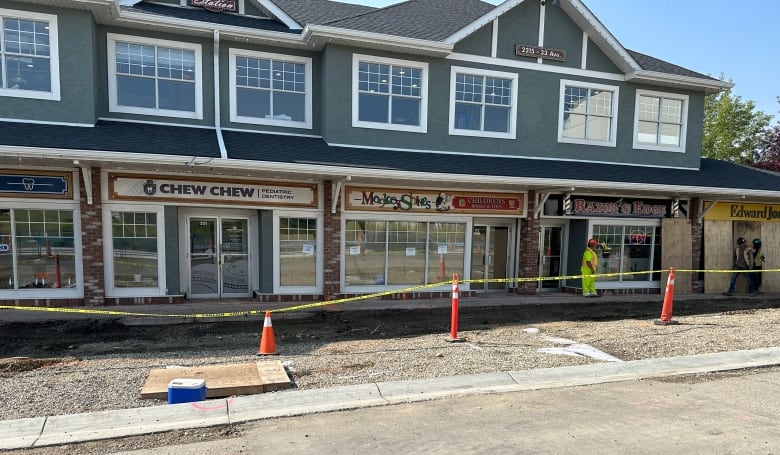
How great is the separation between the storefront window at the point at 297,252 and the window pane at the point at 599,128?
Answer: 9213 mm

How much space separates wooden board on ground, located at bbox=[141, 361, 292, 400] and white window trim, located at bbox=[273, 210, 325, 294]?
5240 millimetres

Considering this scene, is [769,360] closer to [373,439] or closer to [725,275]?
[373,439]

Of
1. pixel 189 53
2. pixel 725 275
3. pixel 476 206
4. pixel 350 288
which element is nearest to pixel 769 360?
pixel 476 206

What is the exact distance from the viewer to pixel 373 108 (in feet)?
41.0

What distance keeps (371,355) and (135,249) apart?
6.80 meters

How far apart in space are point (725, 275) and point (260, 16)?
1648 centimetres

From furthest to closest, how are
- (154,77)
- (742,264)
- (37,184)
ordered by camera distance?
(742,264), (154,77), (37,184)

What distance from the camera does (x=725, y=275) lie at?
14914mm

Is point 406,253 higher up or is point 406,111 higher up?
point 406,111

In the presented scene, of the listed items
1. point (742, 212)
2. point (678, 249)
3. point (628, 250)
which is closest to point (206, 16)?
point (628, 250)

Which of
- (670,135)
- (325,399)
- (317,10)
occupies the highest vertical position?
(317,10)

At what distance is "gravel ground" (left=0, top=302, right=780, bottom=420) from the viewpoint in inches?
215

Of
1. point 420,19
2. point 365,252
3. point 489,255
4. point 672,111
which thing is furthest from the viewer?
point 672,111

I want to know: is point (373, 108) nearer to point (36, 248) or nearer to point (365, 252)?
point (365, 252)
